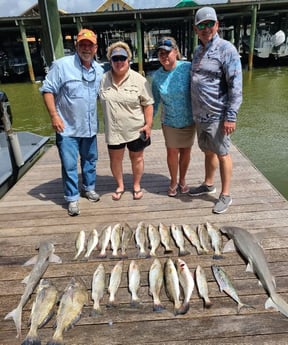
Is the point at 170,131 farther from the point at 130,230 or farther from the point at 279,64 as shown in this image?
the point at 279,64

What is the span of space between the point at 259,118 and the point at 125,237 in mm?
8031

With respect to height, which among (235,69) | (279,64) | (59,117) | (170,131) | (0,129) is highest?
(235,69)

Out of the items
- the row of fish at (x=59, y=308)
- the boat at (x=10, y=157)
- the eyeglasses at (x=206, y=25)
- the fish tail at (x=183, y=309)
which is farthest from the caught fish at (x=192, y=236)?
the boat at (x=10, y=157)

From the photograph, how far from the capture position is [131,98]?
123 inches

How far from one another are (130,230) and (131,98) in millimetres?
1284

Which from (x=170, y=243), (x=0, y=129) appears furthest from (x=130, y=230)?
(x=0, y=129)

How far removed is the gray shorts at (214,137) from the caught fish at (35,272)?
5.80 ft

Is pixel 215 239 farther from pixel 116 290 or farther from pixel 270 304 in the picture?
pixel 116 290

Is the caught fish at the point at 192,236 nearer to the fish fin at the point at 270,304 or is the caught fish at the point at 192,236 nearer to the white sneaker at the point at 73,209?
the fish fin at the point at 270,304

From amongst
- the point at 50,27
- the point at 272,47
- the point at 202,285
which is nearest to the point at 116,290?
the point at 202,285

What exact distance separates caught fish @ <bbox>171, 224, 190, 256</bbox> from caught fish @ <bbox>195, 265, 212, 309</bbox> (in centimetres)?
24

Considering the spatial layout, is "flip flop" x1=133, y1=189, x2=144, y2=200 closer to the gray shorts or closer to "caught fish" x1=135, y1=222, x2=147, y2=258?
"caught fish" x1=135, y1=222, x2=147, y2=258

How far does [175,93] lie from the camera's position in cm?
314

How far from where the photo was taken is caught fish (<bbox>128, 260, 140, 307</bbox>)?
2241 mm
